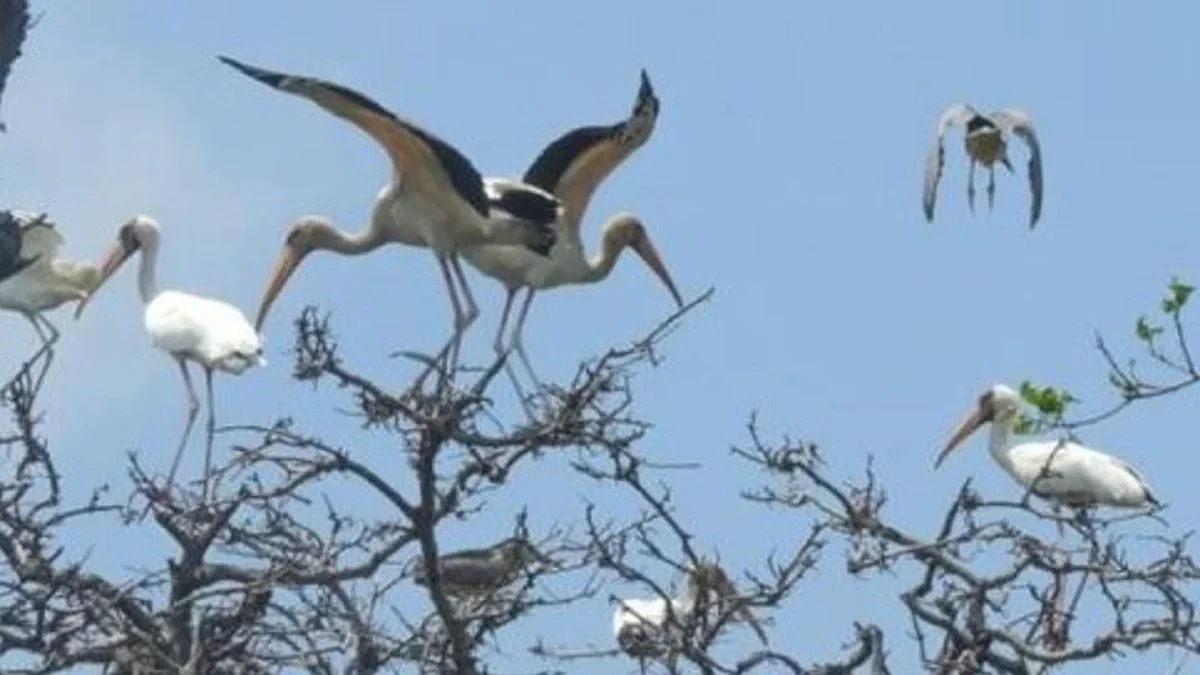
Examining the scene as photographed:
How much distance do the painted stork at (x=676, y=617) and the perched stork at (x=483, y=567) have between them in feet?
1.26

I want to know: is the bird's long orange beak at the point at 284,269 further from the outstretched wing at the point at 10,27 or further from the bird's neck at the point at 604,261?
the outstretched wing at the point at 10,27

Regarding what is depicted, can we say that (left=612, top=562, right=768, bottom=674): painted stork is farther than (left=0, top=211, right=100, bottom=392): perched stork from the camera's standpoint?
No

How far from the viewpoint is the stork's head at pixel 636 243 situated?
21.8 meters

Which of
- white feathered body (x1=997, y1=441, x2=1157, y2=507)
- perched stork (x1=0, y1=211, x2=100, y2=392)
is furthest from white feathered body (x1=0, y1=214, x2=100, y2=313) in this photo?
white feathered body (x1=997, y1=441, x2=1157, y2=507)

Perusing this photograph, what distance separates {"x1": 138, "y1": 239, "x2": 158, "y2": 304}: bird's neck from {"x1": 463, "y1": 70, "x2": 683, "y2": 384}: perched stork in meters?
2.10

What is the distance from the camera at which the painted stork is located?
13992 millimetres

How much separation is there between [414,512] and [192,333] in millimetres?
7075

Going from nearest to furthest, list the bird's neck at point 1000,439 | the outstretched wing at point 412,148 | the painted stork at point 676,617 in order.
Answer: the painted stork at point 676,617, the outstretched wing at point 412,148, the bird's neck at point 1000,439

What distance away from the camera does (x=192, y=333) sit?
20875 millimetres

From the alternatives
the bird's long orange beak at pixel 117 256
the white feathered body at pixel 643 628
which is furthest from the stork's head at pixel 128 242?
the white feathered body at pixel 643 628

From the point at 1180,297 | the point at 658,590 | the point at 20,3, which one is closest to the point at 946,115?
the point at 1180,297

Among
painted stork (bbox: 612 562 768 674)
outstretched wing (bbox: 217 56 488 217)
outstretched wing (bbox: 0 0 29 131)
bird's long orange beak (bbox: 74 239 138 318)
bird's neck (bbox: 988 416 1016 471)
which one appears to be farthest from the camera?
bird's long orange beak (bbox: 74 239 138 318)

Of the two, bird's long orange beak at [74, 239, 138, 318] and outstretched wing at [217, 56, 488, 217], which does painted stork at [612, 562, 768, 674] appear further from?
bird's long orange beak at [74, 239, 138, 318]

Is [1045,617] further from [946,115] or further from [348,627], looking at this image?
[946,115]
